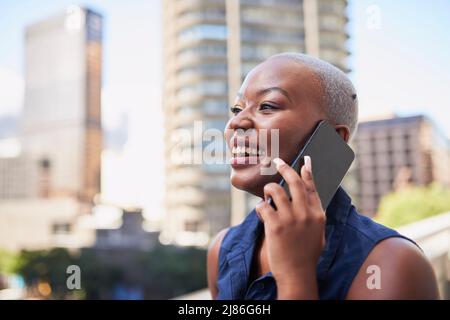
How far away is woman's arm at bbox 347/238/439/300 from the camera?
2.22 ft

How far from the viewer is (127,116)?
6106 centimetres

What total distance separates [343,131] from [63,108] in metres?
62.5

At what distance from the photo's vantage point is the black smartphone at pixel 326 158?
0.75 m

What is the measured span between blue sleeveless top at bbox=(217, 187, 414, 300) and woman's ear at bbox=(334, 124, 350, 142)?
12 centimetres

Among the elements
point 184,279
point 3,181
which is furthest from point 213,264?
point 3,181

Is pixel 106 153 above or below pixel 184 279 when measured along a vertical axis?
above

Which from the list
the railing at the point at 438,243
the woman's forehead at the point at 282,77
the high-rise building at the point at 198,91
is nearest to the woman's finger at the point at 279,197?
the woman's forehead at the point at 282,77

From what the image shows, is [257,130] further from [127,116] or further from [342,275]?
[127,116]

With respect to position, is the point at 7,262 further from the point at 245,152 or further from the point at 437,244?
the point at 245,152

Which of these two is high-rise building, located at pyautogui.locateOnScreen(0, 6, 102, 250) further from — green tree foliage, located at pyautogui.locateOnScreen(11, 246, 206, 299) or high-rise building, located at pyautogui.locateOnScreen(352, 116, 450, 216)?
high-rise building, located at pyautogui.locateOnScreen(352, 116, 450, 216)

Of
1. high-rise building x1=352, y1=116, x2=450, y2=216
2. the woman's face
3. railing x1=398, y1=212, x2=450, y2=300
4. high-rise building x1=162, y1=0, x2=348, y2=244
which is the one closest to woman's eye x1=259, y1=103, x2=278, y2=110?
the woman's face

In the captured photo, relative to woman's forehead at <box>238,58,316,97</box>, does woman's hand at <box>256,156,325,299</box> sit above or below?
below
